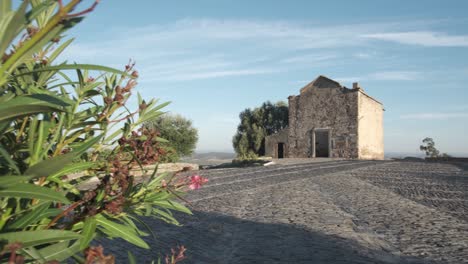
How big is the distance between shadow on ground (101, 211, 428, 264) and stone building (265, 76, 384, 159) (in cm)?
2680

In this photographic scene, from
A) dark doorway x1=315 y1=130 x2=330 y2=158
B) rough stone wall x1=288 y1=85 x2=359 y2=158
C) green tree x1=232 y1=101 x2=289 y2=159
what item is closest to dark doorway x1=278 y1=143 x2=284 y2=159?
rough stone wall x1=288 y1=85 x2=359 y2=158

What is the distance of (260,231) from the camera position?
5.98 metres

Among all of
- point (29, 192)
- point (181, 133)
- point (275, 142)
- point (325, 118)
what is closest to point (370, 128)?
point (325, 118)

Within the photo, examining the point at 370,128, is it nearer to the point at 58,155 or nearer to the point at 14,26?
the point at 58,155

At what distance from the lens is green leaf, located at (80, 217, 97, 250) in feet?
4.47

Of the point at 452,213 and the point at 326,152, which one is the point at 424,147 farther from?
the point at 452,213

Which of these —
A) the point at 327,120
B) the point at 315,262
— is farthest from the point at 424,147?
the point at 315,262

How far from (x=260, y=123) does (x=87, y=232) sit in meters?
41.9

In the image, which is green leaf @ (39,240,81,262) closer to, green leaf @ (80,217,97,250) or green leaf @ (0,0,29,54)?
green leaf @ (80,217,97,250)

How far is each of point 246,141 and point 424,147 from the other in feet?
53.3

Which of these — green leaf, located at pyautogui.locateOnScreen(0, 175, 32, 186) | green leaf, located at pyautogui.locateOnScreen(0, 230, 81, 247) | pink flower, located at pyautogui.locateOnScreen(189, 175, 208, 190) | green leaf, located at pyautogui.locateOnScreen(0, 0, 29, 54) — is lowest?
green leaf, located at pyautogui.locateOnScreen(0, 230, 81, 247)

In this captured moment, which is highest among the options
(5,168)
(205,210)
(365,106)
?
(365,106)

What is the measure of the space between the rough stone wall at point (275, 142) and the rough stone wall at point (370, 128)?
239 inches

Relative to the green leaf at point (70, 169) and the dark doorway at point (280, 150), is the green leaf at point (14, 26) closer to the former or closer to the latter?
the green leaf at point (70, 169)
